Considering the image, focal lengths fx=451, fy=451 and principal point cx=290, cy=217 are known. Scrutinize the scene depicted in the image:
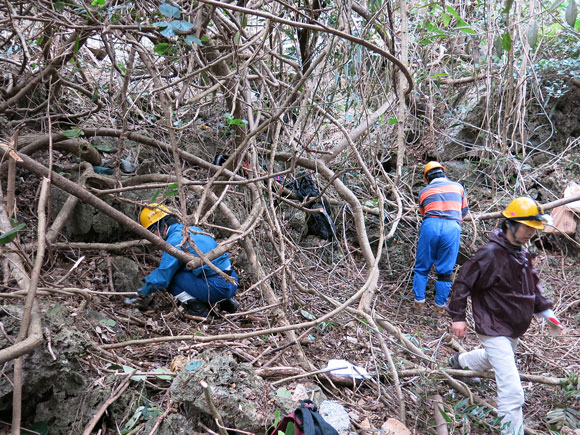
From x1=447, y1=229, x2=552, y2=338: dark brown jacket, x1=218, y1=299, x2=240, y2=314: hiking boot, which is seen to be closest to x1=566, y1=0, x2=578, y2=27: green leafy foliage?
x1=447, y1=229, x2=552, y2=338: dark brown jacket

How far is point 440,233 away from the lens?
5020 millimetres

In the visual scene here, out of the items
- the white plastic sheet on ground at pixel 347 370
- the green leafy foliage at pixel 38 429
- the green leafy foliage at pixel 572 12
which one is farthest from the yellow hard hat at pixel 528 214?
the green leafy foliage at pixel 38 429

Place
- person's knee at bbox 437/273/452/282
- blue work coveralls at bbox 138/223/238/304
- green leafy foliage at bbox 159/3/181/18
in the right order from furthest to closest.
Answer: person's knee at bbox 437/273/452/282
blue work coveralls at bbox 138/223/238/304
green leafy foliage at bbox 159/3/181/18

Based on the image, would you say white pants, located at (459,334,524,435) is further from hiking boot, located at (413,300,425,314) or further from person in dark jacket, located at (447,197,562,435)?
hiking boot, located at (413,300,425,314)

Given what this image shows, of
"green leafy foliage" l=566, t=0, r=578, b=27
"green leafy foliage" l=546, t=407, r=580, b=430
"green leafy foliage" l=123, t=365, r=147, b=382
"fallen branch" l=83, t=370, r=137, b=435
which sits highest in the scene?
"green leafy foliage" l=566, t=0, r=578, b=27

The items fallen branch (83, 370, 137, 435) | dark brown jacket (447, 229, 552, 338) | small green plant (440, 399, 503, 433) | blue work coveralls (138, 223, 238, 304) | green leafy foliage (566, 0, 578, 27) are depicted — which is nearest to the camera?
green leafy foliage (566, 0, 578, 27)

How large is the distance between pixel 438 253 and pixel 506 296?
1999 mm

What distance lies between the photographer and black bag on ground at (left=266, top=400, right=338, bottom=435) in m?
2.17

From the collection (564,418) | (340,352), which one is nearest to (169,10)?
(340,352)

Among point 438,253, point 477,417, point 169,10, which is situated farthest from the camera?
point 438,253

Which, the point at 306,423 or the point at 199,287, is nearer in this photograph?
the point at 306,423

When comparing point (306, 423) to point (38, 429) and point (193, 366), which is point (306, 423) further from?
point (38, 429)

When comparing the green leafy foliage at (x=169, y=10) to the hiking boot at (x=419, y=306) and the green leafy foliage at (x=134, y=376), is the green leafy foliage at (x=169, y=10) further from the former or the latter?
the hiking boot at (x=419, y=306)

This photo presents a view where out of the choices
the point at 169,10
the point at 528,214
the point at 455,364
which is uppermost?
the point at 169,10
